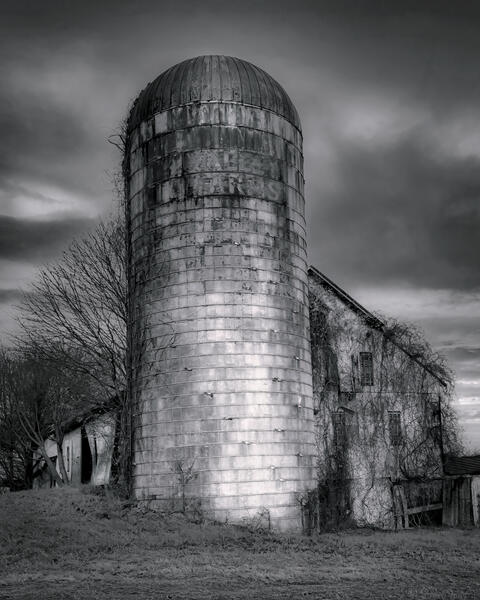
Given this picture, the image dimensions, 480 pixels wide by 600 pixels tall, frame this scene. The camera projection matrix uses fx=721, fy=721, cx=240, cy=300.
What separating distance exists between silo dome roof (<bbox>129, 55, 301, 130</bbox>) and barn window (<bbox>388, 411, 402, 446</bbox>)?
457 inches

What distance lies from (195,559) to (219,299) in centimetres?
736

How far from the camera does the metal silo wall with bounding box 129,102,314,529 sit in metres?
18.7

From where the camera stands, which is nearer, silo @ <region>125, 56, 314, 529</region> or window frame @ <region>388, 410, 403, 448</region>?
silo @ <region>125, 56, 314, 529</region>

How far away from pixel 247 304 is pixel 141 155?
18.5ft

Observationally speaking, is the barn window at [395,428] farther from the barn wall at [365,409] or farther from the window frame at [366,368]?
the window frame at [366,368]

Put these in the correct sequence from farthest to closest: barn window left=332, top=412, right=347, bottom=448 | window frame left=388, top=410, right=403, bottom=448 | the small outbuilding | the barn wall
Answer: window frame left=388, top=410, right=403, bottom=448 < barn window left=332, top=412, right=347, bottom=448 < the barn wall < the small outbuilding

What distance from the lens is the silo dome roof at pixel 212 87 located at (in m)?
20.6

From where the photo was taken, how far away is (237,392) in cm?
1892

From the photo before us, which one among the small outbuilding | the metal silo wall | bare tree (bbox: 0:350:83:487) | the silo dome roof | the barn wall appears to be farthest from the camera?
bare tree (bbox: 0:350:83:487)

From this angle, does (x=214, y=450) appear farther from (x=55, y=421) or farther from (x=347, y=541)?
(x=55, y=421)

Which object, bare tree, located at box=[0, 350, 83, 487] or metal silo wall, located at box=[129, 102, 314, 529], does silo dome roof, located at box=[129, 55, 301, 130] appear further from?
bare tree, located at box=[0, 350, 83, 487]

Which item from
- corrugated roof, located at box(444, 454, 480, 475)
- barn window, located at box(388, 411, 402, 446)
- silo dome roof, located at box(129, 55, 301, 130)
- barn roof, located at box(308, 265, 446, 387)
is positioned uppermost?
silo dome roof, located at box(129, 55, 301, 130)

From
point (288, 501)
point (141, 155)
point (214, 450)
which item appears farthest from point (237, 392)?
point (141, 155)

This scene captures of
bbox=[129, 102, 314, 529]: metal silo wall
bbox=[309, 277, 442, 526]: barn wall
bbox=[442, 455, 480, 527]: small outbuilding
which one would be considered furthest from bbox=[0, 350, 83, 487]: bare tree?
bbox=[442, 455, 480, 527]: small outbuilding
